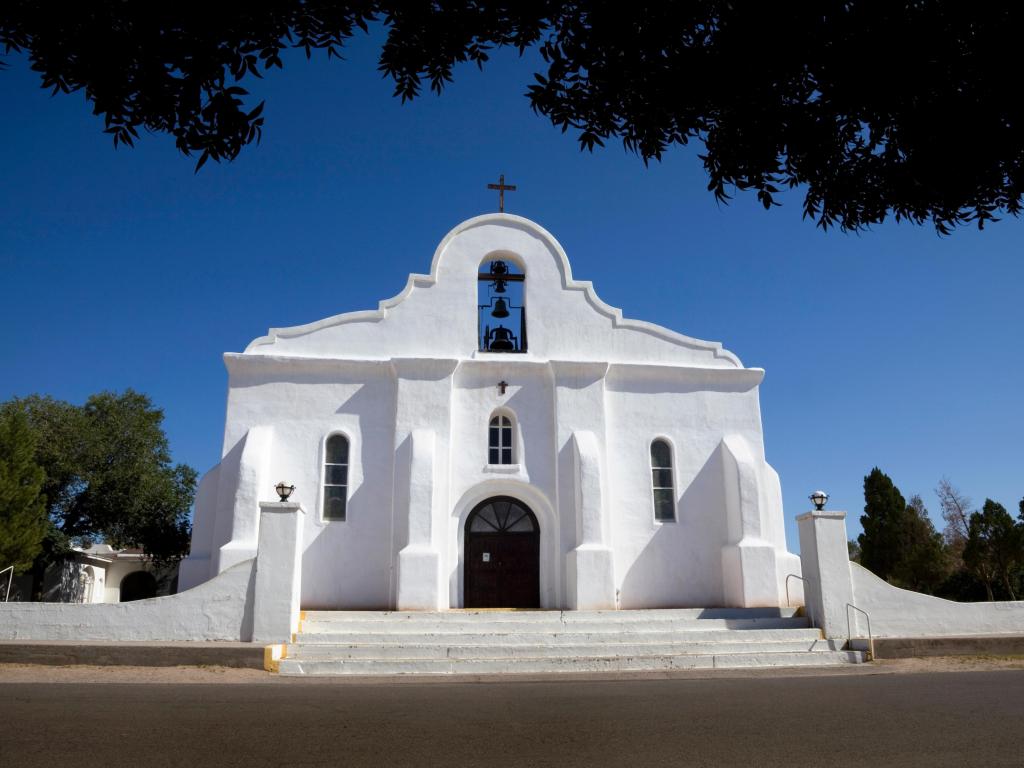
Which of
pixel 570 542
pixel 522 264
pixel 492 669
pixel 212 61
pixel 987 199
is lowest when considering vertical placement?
pixel 492 669

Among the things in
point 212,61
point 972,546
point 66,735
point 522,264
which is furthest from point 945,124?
point 972,546

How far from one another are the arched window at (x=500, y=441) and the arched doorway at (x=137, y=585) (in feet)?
89.5

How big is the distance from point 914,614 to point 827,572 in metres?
A: 1.81

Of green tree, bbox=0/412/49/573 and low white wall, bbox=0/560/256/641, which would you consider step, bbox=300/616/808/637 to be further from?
green tree, bbox=0/412/49/573

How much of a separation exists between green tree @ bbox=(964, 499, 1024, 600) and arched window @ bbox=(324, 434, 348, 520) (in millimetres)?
23230

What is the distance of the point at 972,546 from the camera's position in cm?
2775

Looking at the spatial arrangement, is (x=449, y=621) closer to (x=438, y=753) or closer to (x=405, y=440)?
(x=405, y=440)

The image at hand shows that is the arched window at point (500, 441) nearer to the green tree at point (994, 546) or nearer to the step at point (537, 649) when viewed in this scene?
the step at point (537, 649)

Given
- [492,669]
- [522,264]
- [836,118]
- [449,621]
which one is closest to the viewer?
[836,118]

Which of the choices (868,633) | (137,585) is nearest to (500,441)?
(868,633)

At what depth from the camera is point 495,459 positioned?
59.6 ft

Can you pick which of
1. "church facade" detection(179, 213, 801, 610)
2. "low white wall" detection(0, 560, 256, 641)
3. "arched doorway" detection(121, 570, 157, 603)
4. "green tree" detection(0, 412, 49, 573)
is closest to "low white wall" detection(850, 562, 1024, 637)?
"church facade" detection(179, 213, 801, 610)

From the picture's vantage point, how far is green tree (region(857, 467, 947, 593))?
29078 mm

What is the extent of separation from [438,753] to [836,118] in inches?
207
